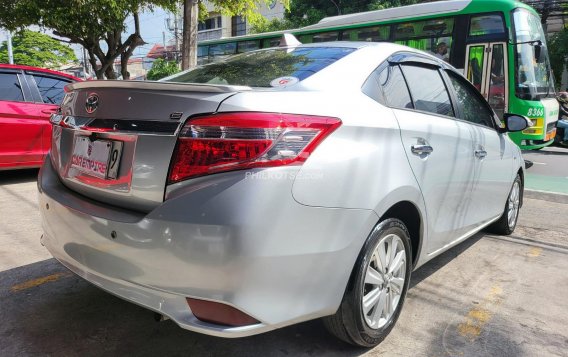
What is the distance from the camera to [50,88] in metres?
6.39

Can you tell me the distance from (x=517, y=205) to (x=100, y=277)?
3940 millimetres

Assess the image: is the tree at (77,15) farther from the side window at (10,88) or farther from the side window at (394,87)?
the side window at (394,87)

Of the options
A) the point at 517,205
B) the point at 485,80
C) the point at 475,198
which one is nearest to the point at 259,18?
the point at 485,80

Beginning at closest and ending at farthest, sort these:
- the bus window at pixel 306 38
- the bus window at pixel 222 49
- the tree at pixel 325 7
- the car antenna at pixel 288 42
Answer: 1. the car antenna at pixel 288 42
2. the bus window at pixel 306 38
3. the bus window at pixel 222 49
4. the tree at pixel 325 7

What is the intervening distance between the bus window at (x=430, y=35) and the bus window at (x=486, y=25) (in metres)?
0.41

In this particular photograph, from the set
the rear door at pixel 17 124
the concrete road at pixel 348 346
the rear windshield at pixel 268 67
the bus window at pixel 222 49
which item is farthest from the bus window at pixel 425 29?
the rear windshield at pixel 268 67

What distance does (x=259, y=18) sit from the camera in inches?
466

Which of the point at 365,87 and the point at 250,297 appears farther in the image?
the point at 365,87

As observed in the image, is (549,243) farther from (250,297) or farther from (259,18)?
(259,18)

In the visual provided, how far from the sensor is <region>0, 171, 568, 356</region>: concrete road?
234cm

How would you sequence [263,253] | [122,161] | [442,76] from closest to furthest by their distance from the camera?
[263,253]
[122,161]
[442,76]

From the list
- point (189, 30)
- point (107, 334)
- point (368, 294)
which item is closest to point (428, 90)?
point (368, 294)

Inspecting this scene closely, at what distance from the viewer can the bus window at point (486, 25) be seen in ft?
27.2

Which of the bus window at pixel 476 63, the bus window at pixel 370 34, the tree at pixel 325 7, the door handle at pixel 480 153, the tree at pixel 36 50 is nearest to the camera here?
the door handle at pixel 480 153
